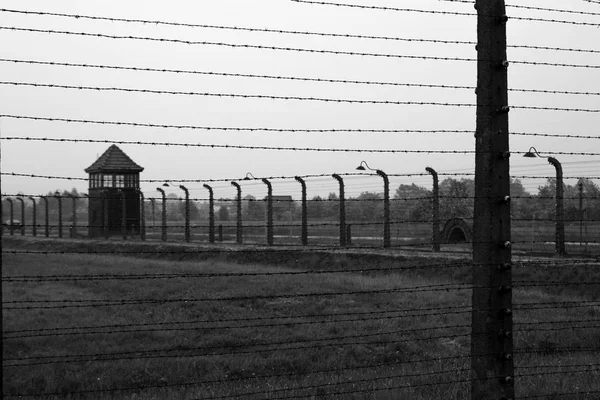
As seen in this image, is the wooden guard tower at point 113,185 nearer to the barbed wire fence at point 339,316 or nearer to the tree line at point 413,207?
the tree line at point 413,207

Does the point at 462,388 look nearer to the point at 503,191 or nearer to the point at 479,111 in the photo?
the point at 503,191

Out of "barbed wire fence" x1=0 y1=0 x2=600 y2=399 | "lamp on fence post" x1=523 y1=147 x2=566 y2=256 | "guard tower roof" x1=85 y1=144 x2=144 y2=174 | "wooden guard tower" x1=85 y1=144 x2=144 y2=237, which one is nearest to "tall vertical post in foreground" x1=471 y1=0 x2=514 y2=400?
"barbed wire fence" x1=0 y1=0 x2=600 y2=399

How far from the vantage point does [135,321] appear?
10492mm

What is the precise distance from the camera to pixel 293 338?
31.6 ft

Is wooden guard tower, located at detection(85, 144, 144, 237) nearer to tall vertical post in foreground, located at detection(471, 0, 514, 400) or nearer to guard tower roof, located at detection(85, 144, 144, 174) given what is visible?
guard tower roof, located at detection(85, 144, 144, 174)

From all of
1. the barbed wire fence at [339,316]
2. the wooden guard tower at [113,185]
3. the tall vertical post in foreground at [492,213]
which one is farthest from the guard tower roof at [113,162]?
the tall vertical post in foreground at [492,213]

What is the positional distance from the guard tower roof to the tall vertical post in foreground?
30424mm

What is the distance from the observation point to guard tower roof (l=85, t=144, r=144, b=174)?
34969mm

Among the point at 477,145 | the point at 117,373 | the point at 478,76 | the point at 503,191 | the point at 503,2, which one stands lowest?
the point at 117,373

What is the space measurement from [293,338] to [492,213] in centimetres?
509

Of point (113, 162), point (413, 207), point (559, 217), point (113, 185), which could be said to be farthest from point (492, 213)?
point (113, 162)

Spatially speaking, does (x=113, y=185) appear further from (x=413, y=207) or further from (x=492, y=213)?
(x=492, y=213)

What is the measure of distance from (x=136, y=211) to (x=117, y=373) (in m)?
28.4

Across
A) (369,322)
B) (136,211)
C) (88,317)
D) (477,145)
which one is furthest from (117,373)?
(136,211)
